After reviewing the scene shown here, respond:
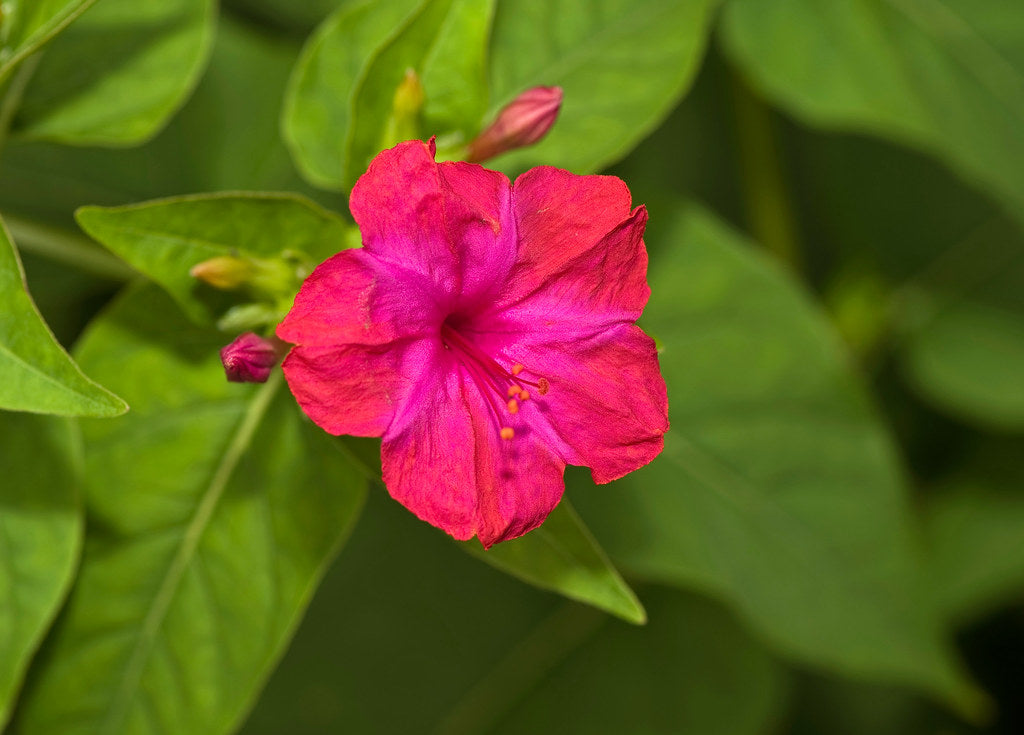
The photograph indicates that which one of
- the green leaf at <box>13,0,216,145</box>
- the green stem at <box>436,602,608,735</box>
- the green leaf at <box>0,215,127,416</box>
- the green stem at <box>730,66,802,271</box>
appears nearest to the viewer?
the green leaf at <box>0,215,127,416</box>

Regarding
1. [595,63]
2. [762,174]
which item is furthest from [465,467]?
[762,174]

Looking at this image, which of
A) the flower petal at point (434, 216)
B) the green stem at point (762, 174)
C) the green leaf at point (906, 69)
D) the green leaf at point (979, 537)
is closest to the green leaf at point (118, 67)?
the flower petal at point (434, 216)

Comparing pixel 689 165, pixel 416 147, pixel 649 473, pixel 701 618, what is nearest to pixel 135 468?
pixel 416 147

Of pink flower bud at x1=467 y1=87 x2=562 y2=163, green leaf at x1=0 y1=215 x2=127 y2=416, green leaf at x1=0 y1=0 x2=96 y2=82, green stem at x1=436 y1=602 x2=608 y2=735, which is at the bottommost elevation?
green stem at x1=436 y1=602 x2=608 y2=735

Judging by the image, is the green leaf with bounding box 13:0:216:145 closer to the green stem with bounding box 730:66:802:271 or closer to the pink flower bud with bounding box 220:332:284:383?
the pink flower bud with bounding box 220:332:284:383

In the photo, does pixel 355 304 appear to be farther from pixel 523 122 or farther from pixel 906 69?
pixel 906 69

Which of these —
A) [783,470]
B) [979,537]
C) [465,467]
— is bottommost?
[979,537]

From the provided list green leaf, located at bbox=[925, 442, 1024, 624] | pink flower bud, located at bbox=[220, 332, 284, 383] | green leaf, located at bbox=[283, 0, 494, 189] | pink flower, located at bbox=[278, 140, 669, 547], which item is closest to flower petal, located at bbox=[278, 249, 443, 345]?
pink flower, located at bbox=[278, 140, 669, 547]
